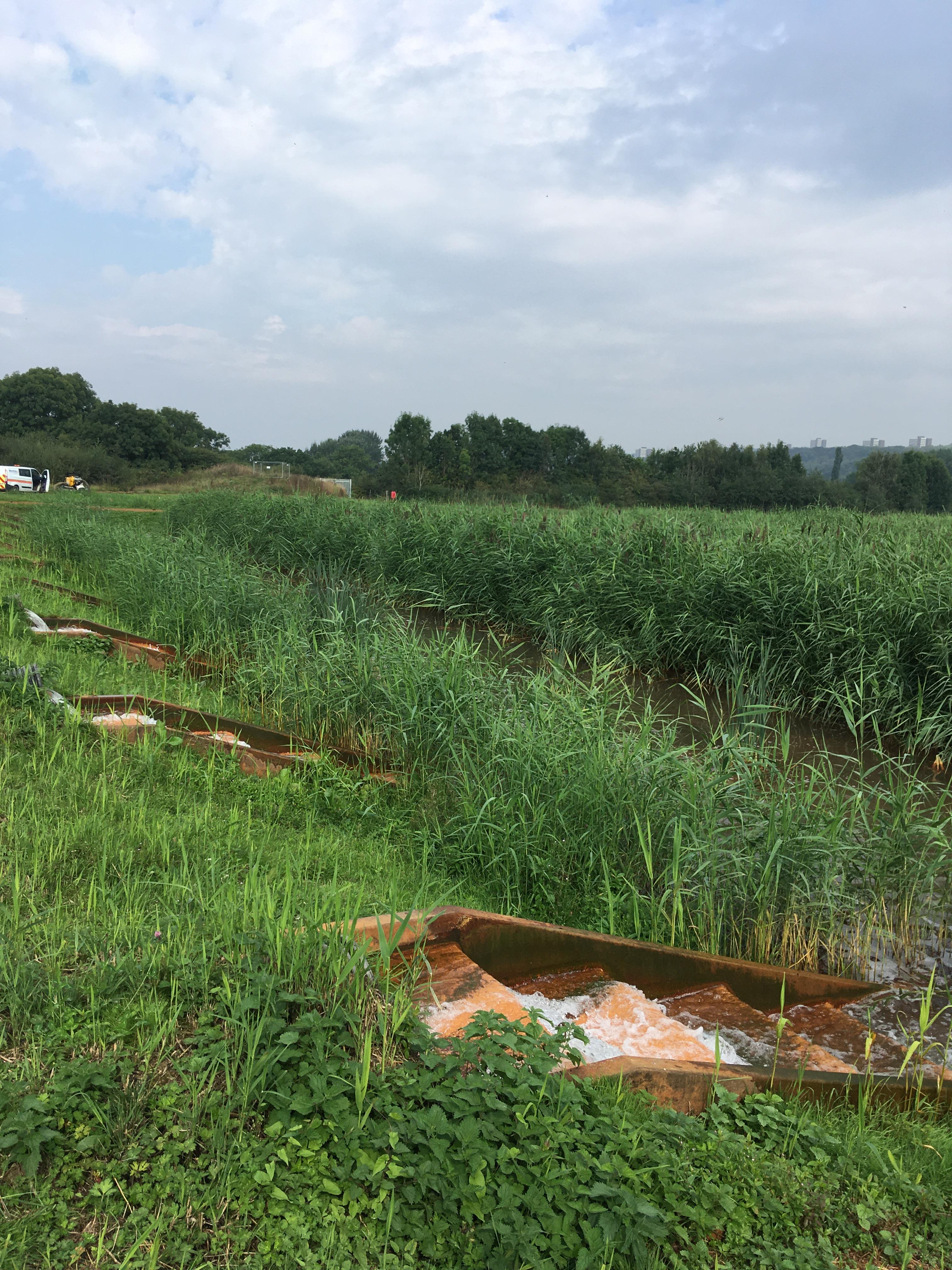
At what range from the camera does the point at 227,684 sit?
672 cm

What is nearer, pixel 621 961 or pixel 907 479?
pixel 621 961

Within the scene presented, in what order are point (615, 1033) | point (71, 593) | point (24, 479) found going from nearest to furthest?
point (615, 1033) < point (71, 593) < point (24, 479)

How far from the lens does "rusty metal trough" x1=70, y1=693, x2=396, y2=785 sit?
14.5ft

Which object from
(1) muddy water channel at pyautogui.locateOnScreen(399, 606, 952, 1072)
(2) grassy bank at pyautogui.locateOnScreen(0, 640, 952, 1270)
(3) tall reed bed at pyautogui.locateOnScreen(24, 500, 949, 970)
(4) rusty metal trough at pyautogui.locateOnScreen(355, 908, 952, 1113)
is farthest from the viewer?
(3) tall reed bed at pyautogui.locateOnScreen(24, 500, 949, 970)

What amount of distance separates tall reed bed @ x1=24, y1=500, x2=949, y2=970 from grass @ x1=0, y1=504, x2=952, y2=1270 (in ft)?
0.07

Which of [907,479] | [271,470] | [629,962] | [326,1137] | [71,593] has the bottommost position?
[629,962]

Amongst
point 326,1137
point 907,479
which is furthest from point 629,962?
point 907,479

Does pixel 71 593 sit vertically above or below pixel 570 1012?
above

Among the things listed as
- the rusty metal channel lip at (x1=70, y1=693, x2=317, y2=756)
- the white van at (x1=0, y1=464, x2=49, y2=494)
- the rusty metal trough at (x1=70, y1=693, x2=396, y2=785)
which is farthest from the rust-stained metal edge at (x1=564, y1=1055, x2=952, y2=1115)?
the white van at (x1=0, y1=464, x2=49, y2=494)

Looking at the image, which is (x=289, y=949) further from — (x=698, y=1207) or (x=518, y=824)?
(x=518, y=824)

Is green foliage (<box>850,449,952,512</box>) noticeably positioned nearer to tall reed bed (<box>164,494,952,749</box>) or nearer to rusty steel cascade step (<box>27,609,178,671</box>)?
tall reed bed (<box>164,494,952,749</box>)

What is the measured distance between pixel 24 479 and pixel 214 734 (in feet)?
123

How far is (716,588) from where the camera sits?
27.2 ft

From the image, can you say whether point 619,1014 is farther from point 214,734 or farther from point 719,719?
point 719,719
